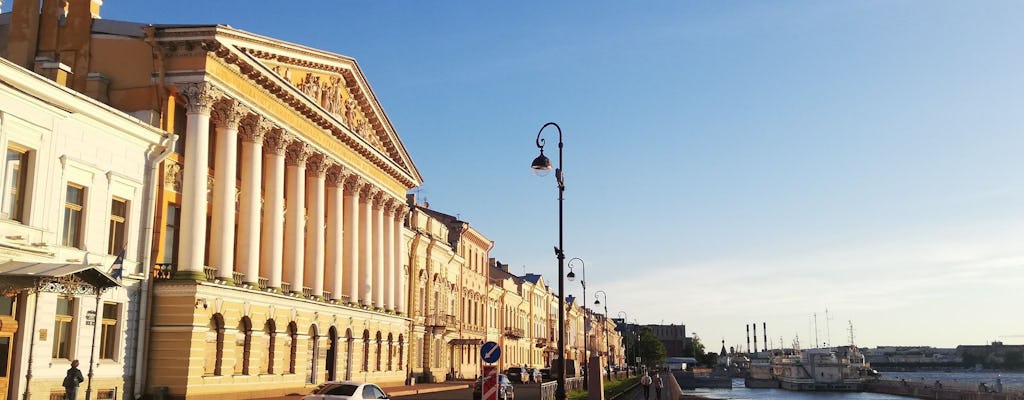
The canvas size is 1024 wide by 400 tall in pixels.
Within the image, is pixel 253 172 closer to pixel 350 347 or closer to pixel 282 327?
pixel 282 327

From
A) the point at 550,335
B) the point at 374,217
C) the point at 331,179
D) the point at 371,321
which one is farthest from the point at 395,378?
the point at 550,335

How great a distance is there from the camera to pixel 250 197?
109ft

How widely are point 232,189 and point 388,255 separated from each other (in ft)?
62.1

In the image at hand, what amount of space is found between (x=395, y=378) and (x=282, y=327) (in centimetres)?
1641

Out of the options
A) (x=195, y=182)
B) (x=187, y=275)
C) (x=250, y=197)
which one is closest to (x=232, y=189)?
(x=250, y=197)

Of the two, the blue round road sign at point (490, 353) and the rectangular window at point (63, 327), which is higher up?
the rectangular window at point (63, 327)

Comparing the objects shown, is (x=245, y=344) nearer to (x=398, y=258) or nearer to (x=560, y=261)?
(x=560, y=261)

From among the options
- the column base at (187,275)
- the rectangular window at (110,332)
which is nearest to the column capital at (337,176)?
the column base at (187,275)

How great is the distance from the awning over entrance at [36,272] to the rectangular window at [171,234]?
7.15 m

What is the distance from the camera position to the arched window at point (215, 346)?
100 ft

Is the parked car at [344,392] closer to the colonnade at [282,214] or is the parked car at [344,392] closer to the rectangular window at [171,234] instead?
the colonnade at [282,214]

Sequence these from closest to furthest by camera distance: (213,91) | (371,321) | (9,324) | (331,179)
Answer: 1. (9,324)
2. (213,91)
3. (331,179)
4. (371,321)

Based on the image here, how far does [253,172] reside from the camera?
3341 cm

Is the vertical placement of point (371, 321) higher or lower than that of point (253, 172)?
lower
